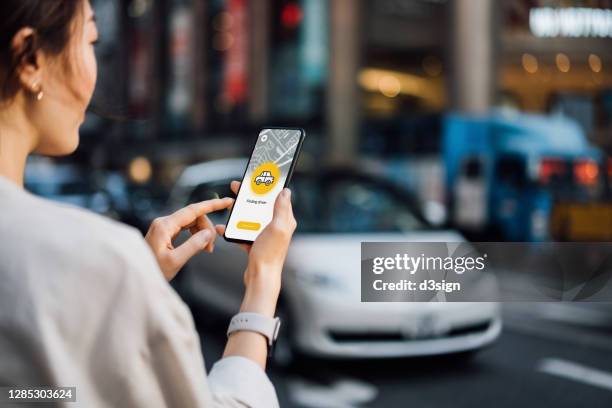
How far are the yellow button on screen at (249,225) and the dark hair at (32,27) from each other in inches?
17.3

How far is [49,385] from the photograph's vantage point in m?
0.72

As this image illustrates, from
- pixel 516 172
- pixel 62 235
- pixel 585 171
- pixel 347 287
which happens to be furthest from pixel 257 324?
pixel 585 171

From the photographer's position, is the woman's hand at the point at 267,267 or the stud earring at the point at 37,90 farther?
the woman's hand at the point at 267,267

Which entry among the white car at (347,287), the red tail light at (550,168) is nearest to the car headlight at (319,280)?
the white car at (347,287)

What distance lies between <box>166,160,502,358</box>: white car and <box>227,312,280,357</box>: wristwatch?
9.58 ft

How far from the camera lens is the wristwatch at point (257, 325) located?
102cm

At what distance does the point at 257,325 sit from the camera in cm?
102

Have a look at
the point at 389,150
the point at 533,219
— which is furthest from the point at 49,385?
the point at 389,150

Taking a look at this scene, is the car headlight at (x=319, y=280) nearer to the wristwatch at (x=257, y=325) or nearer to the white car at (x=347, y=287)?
the white car at (x=347, y=287)

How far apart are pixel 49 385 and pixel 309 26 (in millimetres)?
22663

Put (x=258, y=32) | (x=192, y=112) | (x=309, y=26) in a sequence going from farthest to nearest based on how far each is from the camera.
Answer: (x=192, y=112) → (x=258, y=32) → (x=309, y=26)

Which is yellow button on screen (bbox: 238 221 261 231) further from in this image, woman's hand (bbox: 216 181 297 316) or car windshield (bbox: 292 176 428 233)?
car windshield (bbox: 292 176 428 233)

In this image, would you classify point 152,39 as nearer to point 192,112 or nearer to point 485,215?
point 192,112

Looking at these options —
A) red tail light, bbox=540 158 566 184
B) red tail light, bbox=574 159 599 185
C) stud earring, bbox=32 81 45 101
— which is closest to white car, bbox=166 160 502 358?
stud earring, bbox=32 81 45 101
